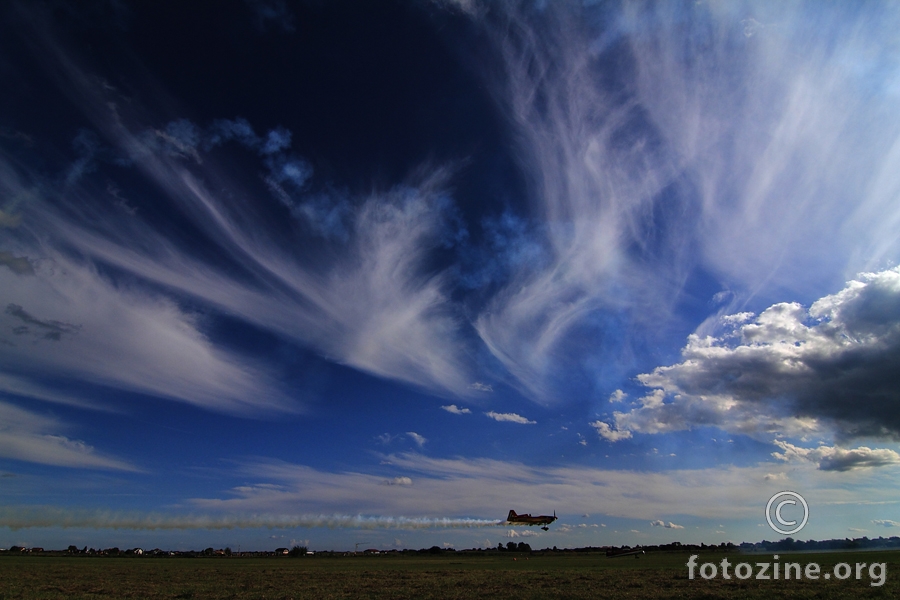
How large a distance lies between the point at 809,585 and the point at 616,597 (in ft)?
76.2

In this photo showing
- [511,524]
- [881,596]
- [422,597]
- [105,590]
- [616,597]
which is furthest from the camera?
[511,524]

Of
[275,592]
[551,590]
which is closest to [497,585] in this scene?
[551,590]

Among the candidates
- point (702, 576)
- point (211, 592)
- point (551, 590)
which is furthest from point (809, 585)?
point (211, 592)

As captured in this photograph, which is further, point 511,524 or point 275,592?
point 511,524

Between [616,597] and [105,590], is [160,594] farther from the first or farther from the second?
[616,597]

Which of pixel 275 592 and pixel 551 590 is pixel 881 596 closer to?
pixel 551 590

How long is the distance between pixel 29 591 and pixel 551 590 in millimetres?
58216

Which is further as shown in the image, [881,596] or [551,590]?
[551,590]

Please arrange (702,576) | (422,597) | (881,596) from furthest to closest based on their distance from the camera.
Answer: (702,576), (422,597), (881,596)

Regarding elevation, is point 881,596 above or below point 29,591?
above

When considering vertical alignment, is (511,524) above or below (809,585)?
below

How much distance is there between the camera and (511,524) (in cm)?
13275

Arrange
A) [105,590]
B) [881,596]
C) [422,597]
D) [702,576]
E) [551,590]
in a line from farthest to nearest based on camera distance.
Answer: [702,576], [105,590], [551,590], [422,597], [881,596]

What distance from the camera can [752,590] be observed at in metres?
44.6
